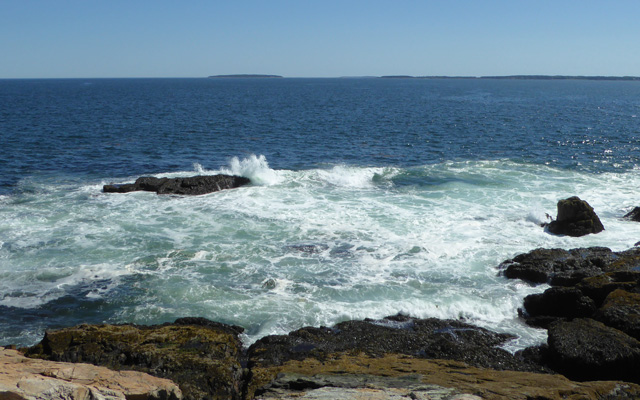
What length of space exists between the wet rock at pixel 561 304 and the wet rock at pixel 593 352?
69.9 inches

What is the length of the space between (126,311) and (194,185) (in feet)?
44.1

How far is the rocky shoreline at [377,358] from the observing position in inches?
335

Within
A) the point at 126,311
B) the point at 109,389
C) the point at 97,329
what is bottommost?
the point at 126,311

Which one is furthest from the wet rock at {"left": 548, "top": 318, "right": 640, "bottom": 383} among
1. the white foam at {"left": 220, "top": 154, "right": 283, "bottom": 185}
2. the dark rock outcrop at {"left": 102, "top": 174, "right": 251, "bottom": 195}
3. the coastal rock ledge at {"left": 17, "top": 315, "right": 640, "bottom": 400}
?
the white foam at {"left": 220, "top": 154, "right": 283, "bottom": 185}

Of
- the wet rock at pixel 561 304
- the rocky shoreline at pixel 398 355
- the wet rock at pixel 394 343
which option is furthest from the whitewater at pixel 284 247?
the rocky shoreline at pixel 398 355

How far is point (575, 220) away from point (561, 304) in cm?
855

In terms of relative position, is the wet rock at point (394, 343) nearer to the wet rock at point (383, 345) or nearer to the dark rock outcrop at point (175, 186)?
the wet rock at point (383, 345)

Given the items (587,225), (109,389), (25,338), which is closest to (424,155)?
(587,225)

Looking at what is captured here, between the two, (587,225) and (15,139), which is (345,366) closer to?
(587,225)

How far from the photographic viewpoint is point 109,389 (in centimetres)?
787

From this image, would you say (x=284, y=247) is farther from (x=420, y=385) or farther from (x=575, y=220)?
(x=575, y=220)

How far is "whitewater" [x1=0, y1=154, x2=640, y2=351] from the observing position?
15.0m

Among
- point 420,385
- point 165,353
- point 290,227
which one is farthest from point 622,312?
point 290,227

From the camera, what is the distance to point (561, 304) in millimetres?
14609
